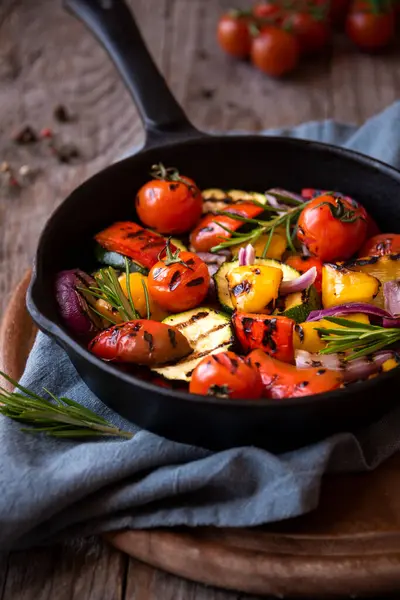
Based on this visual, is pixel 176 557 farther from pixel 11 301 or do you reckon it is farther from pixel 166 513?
pixel 11 301

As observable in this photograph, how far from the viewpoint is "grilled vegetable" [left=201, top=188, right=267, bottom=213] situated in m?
2.50

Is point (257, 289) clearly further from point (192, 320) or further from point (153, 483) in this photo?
point (153, 483)

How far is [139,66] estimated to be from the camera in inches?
108

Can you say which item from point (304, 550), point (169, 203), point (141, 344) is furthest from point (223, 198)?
point (304, 550)

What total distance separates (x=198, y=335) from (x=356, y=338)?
0.41 meters

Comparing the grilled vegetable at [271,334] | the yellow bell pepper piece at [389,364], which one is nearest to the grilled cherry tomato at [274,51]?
the grilled vegetable at [271,334]

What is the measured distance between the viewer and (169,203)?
7.73 ft

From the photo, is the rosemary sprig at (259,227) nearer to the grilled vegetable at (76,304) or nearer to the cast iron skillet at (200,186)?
the cast iron skillet at (200,186)

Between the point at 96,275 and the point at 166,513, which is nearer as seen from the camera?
the point at 166,513

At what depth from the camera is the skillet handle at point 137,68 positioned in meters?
2.61

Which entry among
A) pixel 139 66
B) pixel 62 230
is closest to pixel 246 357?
pixel 62 230

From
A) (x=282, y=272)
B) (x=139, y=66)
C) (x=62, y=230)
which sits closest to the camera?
(x=282, y=272)

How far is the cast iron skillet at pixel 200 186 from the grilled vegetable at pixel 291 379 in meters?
0.07

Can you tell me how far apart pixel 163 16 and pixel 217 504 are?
3.13m
